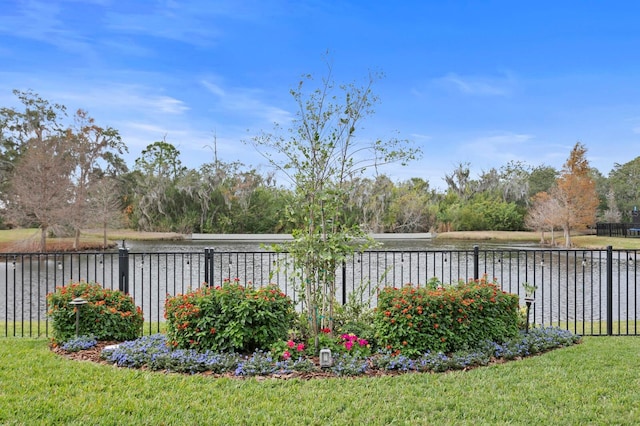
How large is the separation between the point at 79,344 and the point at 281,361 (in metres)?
2.35

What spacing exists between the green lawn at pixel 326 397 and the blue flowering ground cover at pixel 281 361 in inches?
7.4

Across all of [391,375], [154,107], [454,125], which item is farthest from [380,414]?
[454,125]

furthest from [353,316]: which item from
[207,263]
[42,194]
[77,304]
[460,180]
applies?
[460,180]

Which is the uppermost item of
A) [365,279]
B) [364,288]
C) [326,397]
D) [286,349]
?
[364,288]

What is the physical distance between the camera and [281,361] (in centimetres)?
444

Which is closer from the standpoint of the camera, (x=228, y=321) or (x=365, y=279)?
(x=228, y=321)

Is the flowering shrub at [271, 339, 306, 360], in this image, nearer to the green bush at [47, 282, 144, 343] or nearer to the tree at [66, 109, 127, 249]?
the green bush at [47, 282, 144, 343]

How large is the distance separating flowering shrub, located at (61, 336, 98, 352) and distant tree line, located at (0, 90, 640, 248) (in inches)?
810

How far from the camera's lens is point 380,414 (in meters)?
3.29

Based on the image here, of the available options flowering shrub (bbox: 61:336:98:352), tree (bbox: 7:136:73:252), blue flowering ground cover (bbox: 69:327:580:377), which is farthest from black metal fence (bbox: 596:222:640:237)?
tree (bbox: 7:136:73:252)

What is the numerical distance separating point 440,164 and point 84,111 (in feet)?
110

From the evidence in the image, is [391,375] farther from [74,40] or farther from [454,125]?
[454,125]

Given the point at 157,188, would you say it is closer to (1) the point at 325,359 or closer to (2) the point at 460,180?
(2) the point at 460,180

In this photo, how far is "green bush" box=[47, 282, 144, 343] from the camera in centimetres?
533
